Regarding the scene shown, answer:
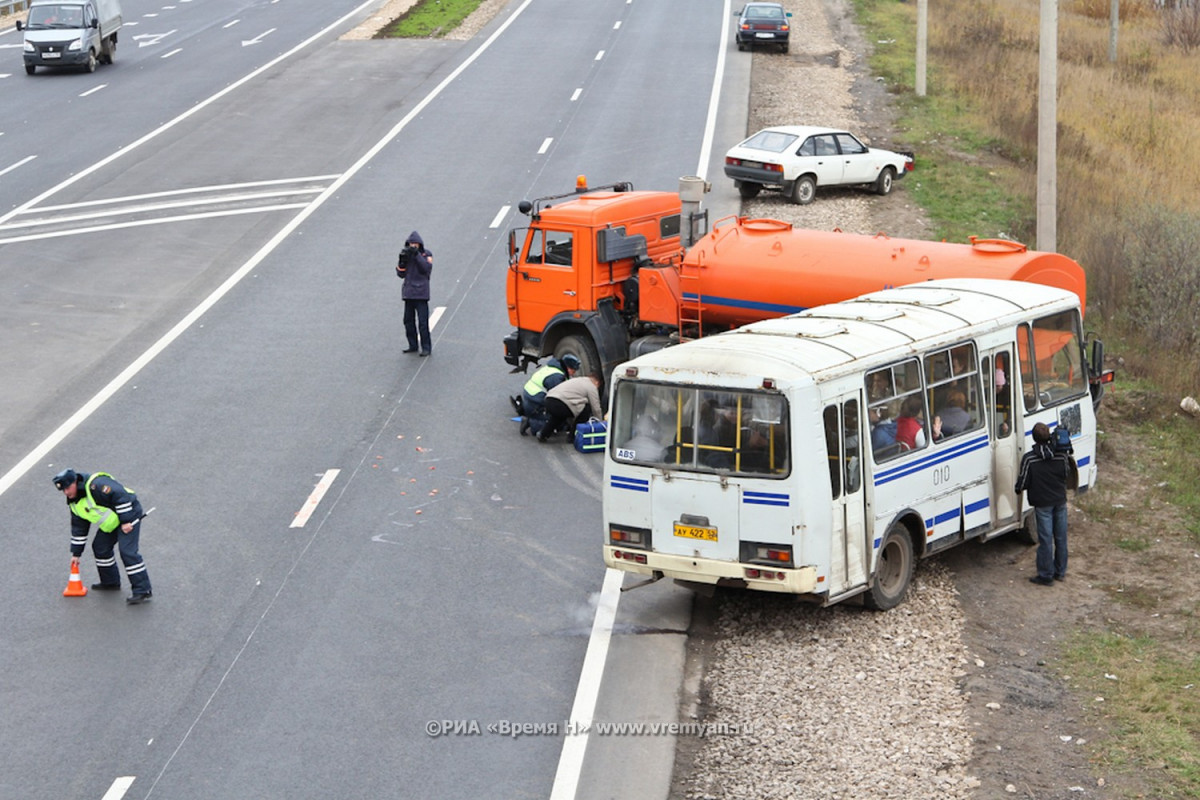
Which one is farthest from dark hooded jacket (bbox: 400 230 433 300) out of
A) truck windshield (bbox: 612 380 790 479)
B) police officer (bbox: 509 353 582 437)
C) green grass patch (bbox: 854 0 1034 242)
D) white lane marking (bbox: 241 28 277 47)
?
white lane marking (bbox: 241 28 277 47)

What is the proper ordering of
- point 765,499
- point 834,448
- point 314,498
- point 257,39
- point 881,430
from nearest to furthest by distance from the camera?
1. point 765,499
2. point 834,448
3. point 881,430
4. point 314,498
5. point 257,39

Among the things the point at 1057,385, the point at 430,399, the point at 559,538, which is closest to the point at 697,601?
the point at 559,538

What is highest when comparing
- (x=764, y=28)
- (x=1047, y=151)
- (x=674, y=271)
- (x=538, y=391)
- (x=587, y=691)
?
(x=764, y=28)

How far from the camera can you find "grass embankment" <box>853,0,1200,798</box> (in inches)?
517

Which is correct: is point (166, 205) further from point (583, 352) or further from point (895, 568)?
point (895, 568)

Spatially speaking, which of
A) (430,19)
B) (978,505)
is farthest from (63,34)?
(978,505)

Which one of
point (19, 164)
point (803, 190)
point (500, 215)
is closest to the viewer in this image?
point (500, 215)

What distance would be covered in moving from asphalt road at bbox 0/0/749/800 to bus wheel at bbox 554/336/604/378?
Answer: 4.32 feet

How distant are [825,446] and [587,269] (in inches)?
309

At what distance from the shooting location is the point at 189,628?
562 inches

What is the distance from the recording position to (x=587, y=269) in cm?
2072

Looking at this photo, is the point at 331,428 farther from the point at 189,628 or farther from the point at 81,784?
the point at 81,784

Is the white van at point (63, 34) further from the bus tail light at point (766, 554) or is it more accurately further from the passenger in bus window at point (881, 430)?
the bus tail light at point (766, 554)

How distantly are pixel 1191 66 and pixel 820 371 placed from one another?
42.5m
